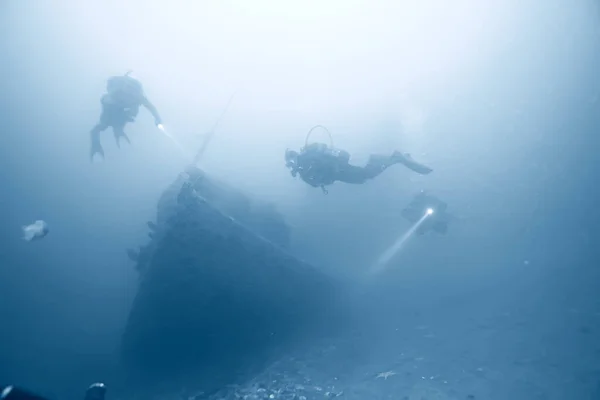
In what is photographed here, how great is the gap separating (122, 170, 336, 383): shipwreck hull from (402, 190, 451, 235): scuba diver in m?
4.42

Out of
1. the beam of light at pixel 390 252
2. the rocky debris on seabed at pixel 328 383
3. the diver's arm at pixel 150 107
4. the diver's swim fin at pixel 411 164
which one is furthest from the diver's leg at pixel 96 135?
the beam of light at pixel 390 252

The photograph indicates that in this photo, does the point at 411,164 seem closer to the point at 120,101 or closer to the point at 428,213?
the point at 428,213

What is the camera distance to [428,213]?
44.4 feet

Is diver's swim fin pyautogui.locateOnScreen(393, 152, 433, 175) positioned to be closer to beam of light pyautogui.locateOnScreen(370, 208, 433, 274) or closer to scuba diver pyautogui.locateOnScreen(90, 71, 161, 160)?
scuba diver pyautogui.locateOnScreen(90, 71, 161, 160)

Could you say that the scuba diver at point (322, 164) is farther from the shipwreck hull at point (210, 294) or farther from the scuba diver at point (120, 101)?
the scuba diver at point (120, 101)

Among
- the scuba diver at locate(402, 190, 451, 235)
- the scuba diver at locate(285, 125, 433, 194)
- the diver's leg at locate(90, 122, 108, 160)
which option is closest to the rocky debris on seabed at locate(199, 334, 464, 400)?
the scuba diver at locate(402, 190, 451, 235)

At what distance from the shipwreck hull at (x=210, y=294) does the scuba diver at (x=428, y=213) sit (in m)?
4.42

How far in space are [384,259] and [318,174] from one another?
1182 centimetres

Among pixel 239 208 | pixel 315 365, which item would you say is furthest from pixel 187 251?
pixel 315 365

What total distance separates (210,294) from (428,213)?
8657mm

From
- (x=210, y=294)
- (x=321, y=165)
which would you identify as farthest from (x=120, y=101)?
(x=210, y=294)

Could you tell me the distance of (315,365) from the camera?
1116cm

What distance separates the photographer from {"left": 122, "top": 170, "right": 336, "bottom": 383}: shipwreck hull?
10633 millimetres

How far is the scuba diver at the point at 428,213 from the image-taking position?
13.3m
